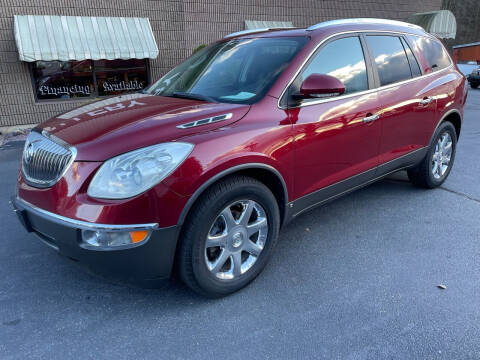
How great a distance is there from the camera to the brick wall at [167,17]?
954 cm

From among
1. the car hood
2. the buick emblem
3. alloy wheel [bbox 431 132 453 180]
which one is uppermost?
the car hood

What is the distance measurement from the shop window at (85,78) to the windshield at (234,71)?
790 centimetres

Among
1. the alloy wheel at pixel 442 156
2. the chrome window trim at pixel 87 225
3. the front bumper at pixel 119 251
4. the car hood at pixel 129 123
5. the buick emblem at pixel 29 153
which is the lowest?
the alloy wheel at pixel 442 156

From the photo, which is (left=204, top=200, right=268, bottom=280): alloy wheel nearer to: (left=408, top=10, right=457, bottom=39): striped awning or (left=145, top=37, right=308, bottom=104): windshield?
(left=145, top=37, right=308, bottom=104): windshield

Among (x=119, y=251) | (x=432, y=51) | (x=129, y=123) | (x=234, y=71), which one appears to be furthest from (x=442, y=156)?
(x=119, y=251)

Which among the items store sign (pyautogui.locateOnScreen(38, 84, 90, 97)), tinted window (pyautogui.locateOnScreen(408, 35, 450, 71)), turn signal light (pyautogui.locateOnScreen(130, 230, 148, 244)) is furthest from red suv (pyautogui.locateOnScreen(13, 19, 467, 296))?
store sign (pyautogui.locateOnScreen(38, 84, 90, 97))

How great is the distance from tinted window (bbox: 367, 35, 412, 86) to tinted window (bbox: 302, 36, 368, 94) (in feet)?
0.78

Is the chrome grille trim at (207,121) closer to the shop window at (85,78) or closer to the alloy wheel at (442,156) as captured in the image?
the alloy wheel at (442,156)

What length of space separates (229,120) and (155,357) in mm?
1499

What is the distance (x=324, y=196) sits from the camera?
3.28 meters

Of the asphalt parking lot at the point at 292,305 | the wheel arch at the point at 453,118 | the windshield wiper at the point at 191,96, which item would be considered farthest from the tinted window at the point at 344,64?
the wheel arch at the point at 453,118

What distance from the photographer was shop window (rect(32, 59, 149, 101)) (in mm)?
10211

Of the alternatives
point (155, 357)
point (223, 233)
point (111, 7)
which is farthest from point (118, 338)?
point (111, 7)

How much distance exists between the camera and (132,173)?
2184mm
